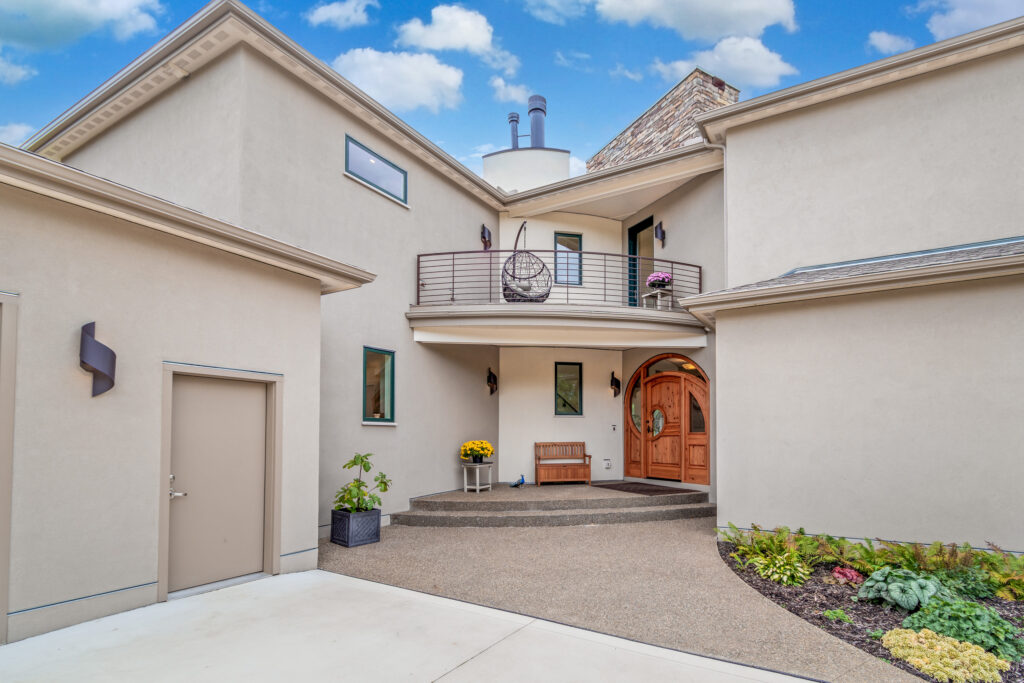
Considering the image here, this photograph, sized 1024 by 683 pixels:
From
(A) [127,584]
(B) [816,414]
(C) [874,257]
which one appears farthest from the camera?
(C) [874,257]

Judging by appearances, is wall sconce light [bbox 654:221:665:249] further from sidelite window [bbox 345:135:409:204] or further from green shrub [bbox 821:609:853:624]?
green shrub [bbox 821:609:853:624]

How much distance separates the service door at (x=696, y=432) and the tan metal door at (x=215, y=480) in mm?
8298

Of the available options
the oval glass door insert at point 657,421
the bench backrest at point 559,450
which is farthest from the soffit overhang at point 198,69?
the oval glass door insert at point 657,421

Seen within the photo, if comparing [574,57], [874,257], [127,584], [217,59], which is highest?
[574,57]

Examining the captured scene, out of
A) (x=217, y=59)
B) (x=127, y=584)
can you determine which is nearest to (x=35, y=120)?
(x=217, y=59)

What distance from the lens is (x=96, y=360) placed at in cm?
469

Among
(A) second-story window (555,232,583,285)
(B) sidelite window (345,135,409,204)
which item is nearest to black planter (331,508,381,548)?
(B) sidelite window (345,135,409,204)

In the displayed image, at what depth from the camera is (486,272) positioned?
12.9 meters

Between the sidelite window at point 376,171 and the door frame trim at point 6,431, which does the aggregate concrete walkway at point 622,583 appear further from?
the sidelite window at point 376,171

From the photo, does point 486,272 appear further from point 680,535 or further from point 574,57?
point 574,57

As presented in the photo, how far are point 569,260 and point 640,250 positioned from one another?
1819 millimetres

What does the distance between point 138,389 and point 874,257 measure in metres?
9.40

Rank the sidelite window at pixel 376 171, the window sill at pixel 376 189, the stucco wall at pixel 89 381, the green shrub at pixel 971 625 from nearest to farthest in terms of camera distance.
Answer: the stucco wall at pixel 89 381, the green shrub at pixel 971 625, the window sill at pixel 376 189, the sidelite window at pixel 376 171

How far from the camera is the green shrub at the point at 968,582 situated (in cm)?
557
